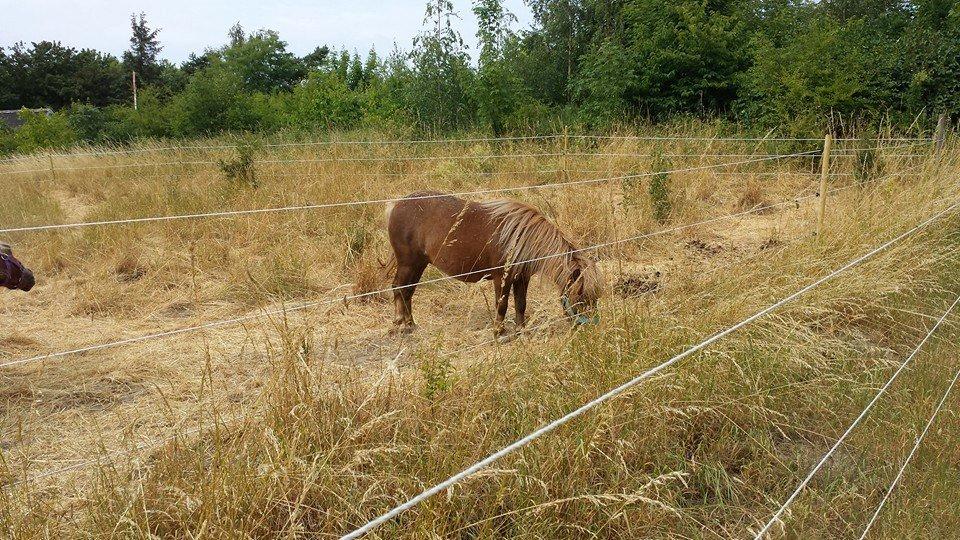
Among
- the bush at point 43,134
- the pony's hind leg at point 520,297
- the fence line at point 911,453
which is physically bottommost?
the fence line at point 911,453

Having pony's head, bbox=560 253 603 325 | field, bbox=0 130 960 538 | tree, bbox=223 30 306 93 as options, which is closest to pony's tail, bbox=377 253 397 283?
field, bbox=0 130 960 538

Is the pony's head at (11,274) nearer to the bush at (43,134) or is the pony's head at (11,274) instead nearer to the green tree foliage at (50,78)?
the bush at (43,134)

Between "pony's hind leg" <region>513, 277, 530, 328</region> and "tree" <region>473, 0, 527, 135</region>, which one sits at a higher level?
"tree" <region>473, 0, 527, 135</region>

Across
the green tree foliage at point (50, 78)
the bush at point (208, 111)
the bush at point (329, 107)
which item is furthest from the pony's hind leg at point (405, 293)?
the green tree foliage at point (50, 78)

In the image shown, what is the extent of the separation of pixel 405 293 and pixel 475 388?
2.68 meters

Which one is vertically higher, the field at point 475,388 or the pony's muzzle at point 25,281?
the pony's muzzle at point 25,281

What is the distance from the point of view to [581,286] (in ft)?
15.0

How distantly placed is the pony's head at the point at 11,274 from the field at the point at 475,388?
58cm

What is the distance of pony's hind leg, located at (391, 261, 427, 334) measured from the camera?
5539 mm

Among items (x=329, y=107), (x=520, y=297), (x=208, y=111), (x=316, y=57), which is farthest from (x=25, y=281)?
(x=316, y=57)

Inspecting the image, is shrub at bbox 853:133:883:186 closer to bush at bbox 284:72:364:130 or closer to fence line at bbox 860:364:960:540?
fence line at bbox 860:364:960:540

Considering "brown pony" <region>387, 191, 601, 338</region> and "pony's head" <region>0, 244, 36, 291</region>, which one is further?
"brown pony" <region>387, 191, 601, 338</region>

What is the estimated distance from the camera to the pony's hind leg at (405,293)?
5539mm

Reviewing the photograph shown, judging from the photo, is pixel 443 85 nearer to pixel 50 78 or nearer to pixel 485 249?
pixel 485 249
